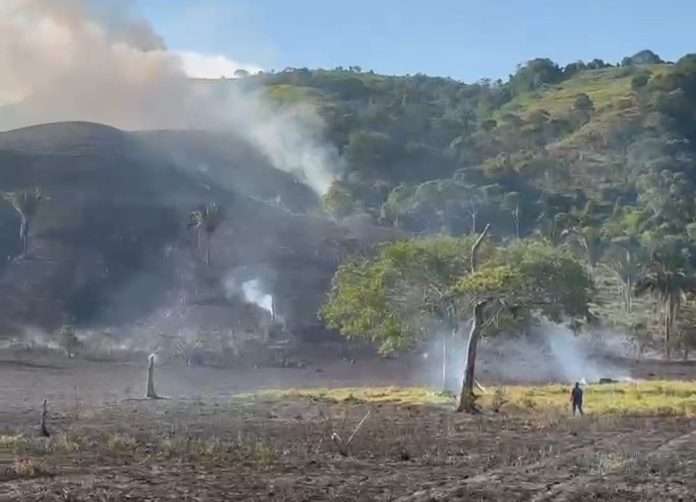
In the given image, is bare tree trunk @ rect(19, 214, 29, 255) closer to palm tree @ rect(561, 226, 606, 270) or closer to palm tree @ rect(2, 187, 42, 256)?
palm tree @ rect(2, 187, 42, 256)

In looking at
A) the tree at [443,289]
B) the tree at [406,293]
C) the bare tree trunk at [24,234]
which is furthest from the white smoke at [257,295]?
the tree at [406,293]

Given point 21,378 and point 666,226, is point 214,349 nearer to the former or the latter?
point 21,378

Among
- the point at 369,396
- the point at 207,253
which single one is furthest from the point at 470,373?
the point at 207,253

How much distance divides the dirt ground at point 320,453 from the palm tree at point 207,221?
172ft

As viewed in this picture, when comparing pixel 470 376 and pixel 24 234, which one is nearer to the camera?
pixel 470 376

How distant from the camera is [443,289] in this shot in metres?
57.3

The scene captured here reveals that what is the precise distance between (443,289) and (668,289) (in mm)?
40535

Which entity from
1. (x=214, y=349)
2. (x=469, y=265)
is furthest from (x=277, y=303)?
(x=469, y=265)

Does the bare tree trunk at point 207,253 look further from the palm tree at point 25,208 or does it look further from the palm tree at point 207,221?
the palm tree at point 25,208

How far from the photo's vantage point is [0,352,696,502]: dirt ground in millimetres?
22578

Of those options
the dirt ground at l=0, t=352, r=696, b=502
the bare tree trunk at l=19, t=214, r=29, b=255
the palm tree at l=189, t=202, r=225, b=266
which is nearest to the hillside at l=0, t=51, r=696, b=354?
the bare tree trunk at l=19, t=214, r=29, b=255

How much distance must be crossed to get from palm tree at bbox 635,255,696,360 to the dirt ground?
4738cm

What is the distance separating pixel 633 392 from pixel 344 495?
35.8m

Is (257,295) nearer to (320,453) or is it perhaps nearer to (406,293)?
(406,293)
